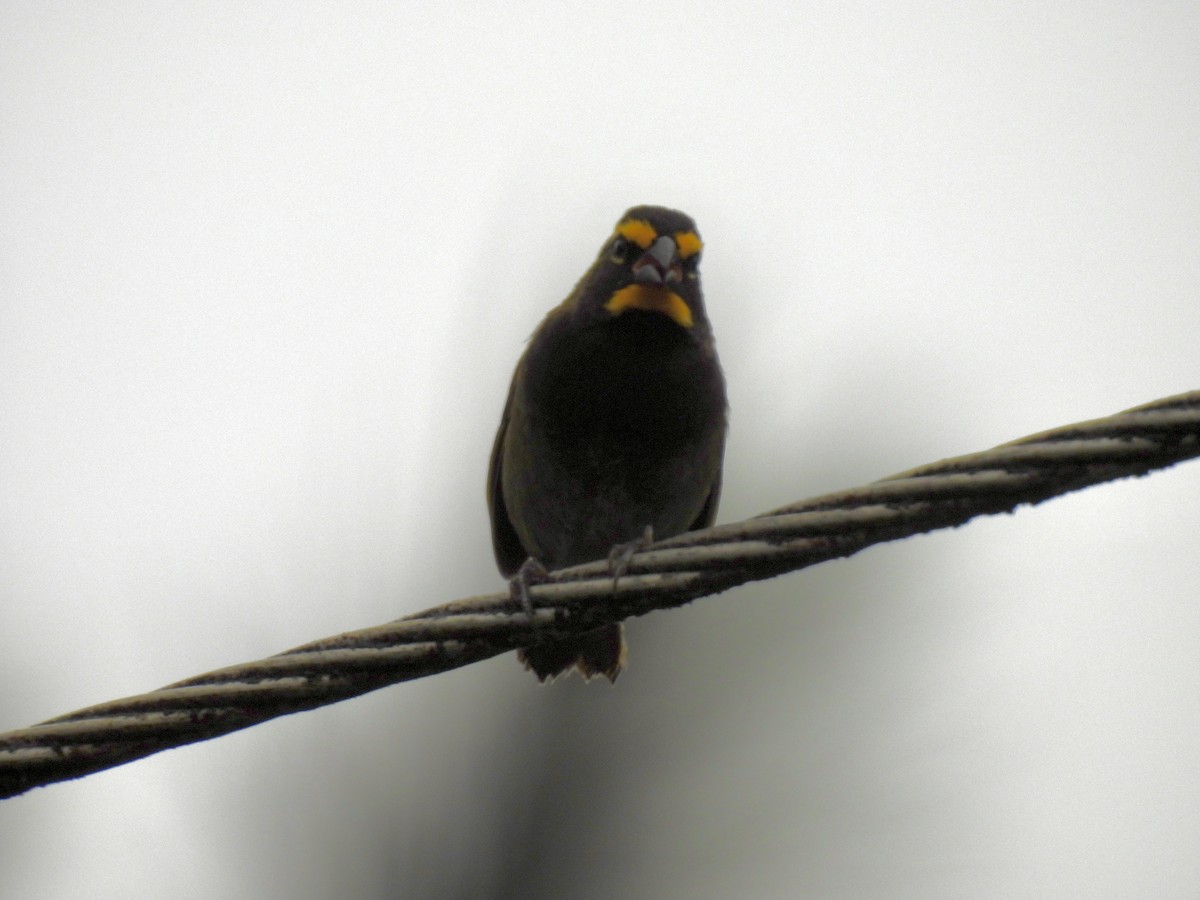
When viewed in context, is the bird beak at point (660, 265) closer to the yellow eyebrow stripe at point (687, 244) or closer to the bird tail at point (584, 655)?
the yellow eyebrow stripe at point (687, 244)

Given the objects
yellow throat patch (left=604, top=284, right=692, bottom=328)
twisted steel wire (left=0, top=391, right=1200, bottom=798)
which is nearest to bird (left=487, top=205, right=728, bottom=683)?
yellow throat patch (left=604, top=284, right=692, bottom=328)

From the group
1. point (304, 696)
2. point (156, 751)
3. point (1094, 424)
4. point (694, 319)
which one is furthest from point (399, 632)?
point (694, 319)

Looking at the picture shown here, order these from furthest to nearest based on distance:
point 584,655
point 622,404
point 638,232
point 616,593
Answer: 1. point 584,655
2. point 638,232
3. point 622,404
4. point 616,593

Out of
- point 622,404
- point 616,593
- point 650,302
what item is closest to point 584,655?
point 622,404

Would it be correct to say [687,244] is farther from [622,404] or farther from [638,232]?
[622,404]

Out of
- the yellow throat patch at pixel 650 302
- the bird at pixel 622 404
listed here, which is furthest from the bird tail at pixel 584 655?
the yellow throat patch at pixel 650 302

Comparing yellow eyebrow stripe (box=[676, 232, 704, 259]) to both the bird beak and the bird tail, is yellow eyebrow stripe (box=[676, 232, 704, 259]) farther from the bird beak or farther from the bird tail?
the bird tail

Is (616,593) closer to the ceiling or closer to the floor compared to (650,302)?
closer to the floor
